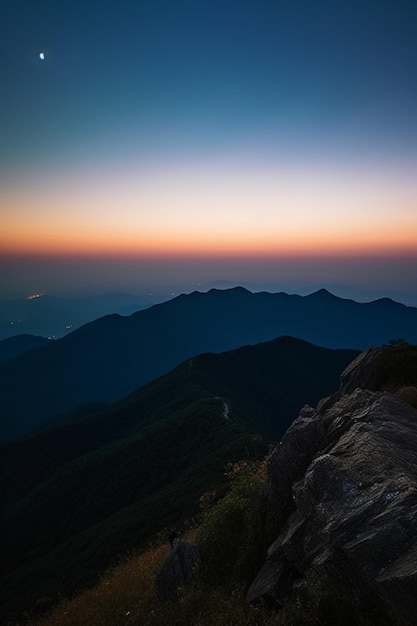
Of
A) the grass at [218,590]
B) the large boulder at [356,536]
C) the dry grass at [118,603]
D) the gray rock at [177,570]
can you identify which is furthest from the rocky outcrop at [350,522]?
the dry grass at [118,603]

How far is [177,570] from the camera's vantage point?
12047 millimetres

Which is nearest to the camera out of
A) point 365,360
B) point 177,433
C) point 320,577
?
point 320,577

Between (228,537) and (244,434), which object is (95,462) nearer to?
(244,434)

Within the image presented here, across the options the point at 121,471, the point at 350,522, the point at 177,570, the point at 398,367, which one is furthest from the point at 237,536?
the point at 121,471

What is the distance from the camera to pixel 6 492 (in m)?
122

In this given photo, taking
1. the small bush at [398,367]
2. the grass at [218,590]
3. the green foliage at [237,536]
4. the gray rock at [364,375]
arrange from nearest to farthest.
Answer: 1. the grass at [218,590]
2. the green foliage at [237,536]
3. the small bush at [398,367]
4. the gray rock at [364,375]

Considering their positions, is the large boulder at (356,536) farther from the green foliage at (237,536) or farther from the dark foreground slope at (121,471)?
the dark foreground slope at (121,471)

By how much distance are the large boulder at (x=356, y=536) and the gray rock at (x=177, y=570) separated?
303cm

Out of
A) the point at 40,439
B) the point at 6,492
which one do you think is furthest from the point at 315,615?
the point at 40,439

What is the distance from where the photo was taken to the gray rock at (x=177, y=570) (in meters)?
11.7

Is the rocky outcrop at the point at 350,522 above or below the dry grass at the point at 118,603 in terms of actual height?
above

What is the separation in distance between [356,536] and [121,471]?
9841 cm

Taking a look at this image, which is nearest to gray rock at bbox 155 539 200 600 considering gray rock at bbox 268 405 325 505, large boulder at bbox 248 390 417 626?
large boulder at bbox 248 390 417 626

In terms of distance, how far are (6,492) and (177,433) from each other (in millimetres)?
67331
